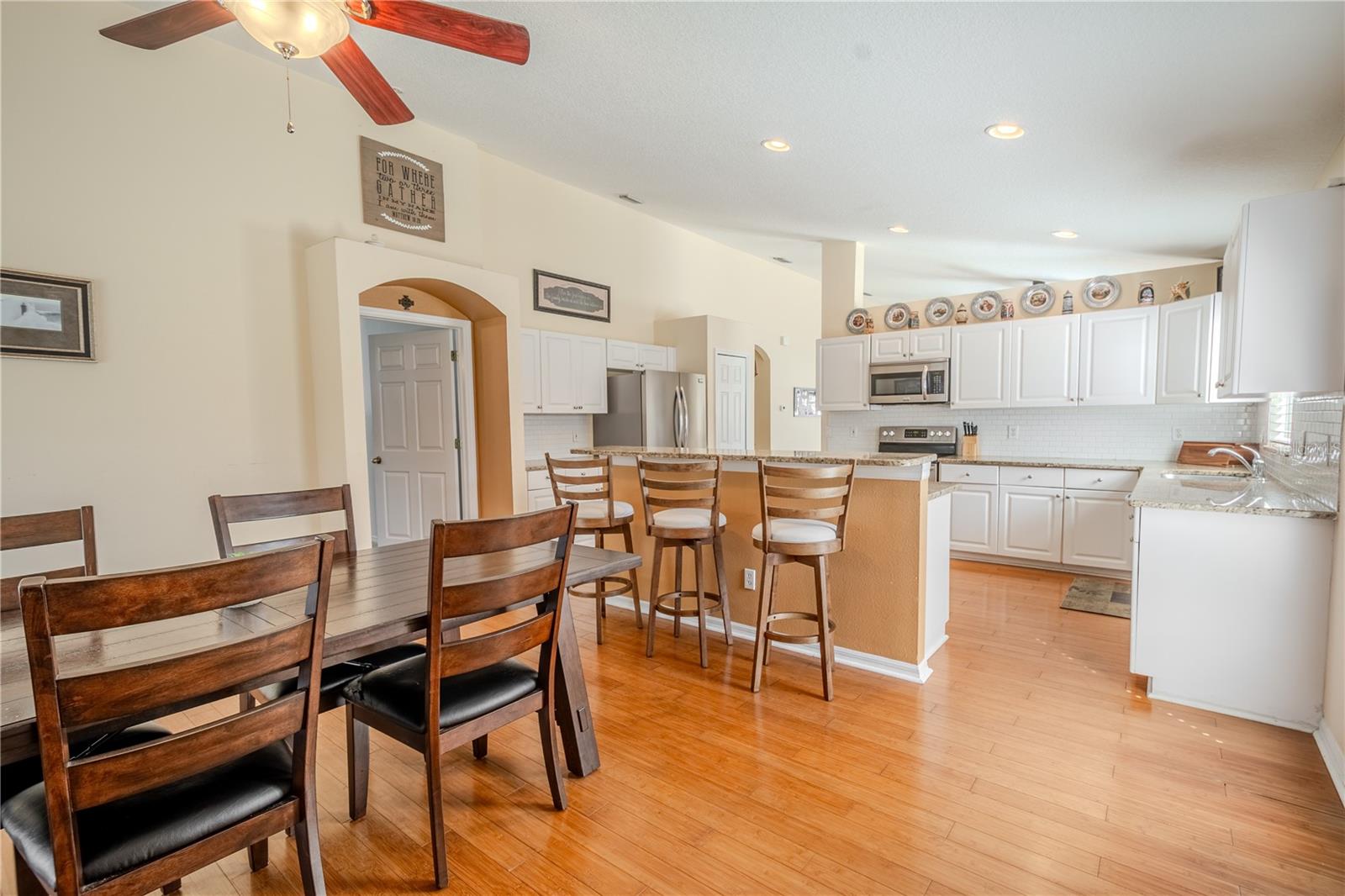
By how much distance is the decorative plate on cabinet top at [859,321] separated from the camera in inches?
236

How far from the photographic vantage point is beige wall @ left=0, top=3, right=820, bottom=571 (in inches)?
111

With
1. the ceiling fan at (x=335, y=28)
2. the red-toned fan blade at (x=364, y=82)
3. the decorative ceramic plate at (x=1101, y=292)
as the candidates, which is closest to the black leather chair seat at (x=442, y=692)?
the ceiling fan at (x=335, y=28)

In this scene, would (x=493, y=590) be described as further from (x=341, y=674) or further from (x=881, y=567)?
(x=881, y=567)

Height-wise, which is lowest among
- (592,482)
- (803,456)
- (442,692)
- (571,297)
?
(442,692)

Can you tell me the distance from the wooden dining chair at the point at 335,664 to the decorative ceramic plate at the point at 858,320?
4.91m

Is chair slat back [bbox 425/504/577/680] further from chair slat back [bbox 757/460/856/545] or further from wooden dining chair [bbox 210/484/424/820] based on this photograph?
chair slat back [bbox 757/460/856/545]

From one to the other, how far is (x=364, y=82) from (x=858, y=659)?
10.7ft

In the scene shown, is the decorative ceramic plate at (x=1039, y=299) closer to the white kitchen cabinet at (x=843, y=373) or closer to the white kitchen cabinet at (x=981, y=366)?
the white kitchen cabinet at (x=981, y=366)

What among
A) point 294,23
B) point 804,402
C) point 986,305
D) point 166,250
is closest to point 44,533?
point 294,23

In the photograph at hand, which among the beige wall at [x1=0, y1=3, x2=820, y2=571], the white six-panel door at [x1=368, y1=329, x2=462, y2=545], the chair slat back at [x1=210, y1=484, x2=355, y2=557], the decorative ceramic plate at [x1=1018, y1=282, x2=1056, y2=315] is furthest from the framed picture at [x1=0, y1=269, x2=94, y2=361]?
the decorative ceramic plate at [x1=1018, y1=282, x2=1056, y2=315]

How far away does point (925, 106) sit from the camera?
320 cm

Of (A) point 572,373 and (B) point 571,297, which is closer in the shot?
(A) point 572,373

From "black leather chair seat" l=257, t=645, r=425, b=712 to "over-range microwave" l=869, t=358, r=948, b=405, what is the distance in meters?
4.74

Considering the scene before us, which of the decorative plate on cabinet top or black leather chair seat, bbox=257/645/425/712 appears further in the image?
the decorative plate on cabinet top
